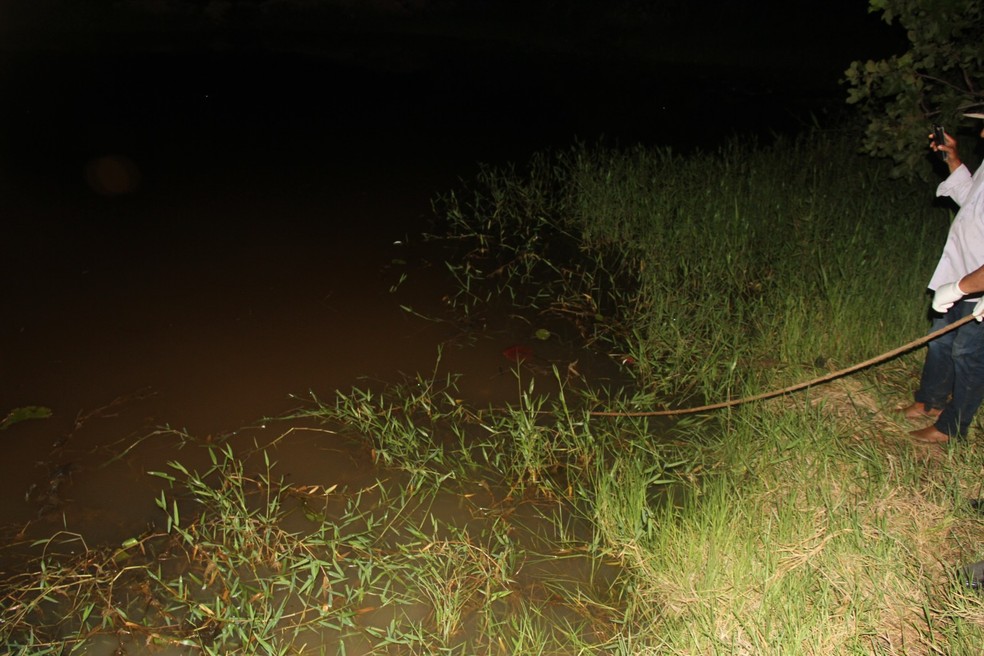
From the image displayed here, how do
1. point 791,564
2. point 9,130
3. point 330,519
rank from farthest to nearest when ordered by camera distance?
point 9,130 < point 330,519 < point 791,564

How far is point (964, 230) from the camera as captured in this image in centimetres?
268

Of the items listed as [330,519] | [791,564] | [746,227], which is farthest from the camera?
[746,227]

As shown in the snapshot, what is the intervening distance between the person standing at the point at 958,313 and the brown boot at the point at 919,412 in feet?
0.10

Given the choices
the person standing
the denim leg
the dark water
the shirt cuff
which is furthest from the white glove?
the dark water

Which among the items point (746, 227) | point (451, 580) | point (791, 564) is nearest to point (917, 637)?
point (791, 564)

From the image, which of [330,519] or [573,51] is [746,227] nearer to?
[330,519]

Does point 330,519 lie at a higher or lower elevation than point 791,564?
lower

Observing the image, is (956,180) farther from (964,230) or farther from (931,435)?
(931,435)

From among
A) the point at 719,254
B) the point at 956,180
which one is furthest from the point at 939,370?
the point at 719,254

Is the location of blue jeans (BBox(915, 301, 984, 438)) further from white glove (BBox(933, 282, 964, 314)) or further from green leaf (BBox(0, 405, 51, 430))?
green leaf (BBox(0, 405, 51, 430))

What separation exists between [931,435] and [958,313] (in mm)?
515

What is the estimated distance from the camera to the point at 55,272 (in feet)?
15.4

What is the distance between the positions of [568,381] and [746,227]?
1623 millimetres

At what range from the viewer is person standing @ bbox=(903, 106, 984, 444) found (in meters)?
2.64
